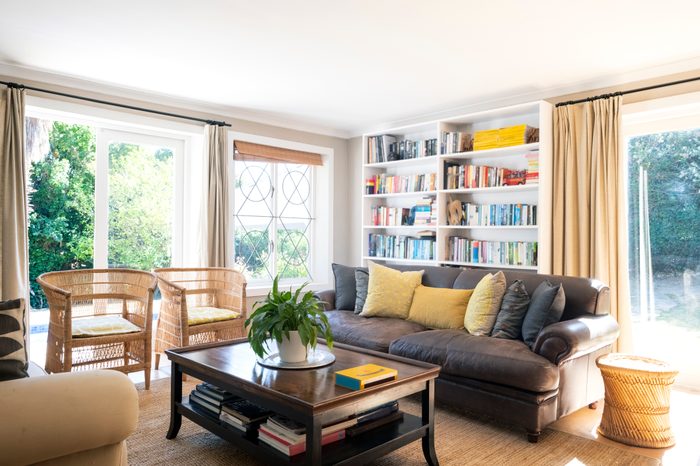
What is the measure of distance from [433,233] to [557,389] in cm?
256

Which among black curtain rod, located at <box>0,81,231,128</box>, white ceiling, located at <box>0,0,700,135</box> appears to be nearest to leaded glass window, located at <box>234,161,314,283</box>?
black curtain rod, located at <box>0,81,231,128</box>

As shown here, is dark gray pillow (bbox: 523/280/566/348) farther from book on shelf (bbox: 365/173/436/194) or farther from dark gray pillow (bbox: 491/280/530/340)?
book on shelf (bbox: 365/173/436/194)

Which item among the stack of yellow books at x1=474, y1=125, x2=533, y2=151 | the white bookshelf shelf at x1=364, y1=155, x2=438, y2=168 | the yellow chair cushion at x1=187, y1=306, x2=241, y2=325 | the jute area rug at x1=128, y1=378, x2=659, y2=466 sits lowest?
the jute area rug at x1=128, y1=378, x2=659, y2=466

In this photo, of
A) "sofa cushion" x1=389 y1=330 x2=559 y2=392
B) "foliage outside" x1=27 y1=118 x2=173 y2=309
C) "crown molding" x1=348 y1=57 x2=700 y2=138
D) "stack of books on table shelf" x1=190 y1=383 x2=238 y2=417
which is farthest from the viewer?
"foliage outside" x1=27 y1=118 x2=173 y2=309

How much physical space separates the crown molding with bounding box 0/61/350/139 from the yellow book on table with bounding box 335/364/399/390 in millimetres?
3481

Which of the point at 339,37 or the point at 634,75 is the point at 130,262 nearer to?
the point at 339,37

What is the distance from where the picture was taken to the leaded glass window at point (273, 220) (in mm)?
5477

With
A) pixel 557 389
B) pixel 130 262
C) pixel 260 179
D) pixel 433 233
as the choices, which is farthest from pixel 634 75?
pixel 130 262

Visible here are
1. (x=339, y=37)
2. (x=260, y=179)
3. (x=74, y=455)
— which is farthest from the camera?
(x=260, y=179)

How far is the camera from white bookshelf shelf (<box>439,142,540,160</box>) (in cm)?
436

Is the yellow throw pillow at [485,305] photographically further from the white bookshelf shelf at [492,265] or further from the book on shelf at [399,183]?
the book on shelf at [399,183]

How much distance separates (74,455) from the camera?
1492mm

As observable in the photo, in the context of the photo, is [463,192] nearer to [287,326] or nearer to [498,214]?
[498,214]

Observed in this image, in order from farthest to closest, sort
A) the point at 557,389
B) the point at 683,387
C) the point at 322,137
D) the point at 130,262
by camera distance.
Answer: the point at 322,137 < the point at 130,262 < the point at 683,387 < the point at 557,389
